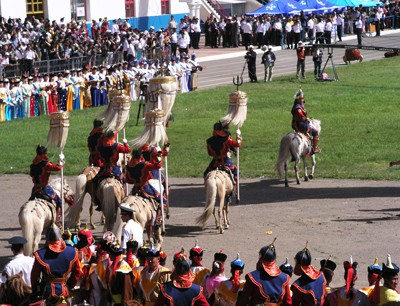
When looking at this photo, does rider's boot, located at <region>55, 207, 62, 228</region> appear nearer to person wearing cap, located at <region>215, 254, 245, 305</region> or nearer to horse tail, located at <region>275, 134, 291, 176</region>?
person wearing cap, located at <region>215, 254, 245, 305</region>

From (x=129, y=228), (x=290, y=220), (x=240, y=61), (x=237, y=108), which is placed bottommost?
(x=290, y=220)

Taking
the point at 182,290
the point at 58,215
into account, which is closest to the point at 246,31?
the point at 58,215

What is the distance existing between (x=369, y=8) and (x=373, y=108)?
32794 millimetres

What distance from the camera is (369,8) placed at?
7150cm

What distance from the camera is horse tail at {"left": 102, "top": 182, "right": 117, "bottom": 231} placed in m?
21.0

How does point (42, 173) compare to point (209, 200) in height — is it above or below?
above

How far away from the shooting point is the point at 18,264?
1578 centimetres

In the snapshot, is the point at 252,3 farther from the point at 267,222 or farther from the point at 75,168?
the point at 267,222

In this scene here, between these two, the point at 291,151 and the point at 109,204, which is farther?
the point at 291,151

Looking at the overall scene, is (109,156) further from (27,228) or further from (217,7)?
(217,7)

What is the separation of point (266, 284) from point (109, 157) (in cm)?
855

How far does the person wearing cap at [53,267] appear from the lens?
14852 millimetres

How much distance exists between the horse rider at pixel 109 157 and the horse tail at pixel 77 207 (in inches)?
28.6

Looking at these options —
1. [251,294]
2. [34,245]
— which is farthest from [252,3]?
[251,294]
